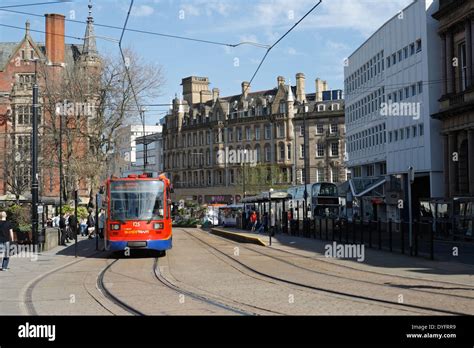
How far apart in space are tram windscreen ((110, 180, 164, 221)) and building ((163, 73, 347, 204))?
6742cm

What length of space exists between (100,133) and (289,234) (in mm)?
15844

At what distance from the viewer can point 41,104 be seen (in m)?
50.9

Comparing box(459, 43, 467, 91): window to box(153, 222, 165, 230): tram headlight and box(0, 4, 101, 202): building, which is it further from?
box(153, 222, 165, 230): tram headlight

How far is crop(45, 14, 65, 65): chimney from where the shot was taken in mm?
71938

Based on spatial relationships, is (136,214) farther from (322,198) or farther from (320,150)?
(320,150)

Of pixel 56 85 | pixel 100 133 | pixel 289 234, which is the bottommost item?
pixel 289 234

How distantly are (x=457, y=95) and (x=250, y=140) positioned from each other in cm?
6948

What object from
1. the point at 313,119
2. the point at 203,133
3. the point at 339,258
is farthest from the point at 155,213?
the point at 203,133

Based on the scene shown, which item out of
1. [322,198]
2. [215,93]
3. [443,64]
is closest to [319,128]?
[215,93]

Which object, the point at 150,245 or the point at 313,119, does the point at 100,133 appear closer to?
the point at 150,245

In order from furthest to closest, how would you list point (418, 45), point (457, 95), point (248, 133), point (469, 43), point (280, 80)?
point (248, 133) < point (280, 80) < point (418, 45) < point (457, 95) < point (469, 43)

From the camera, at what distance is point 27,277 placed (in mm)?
19312

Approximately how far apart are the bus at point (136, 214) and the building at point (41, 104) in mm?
26064

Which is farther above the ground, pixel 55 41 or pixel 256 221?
pixel 55 41
